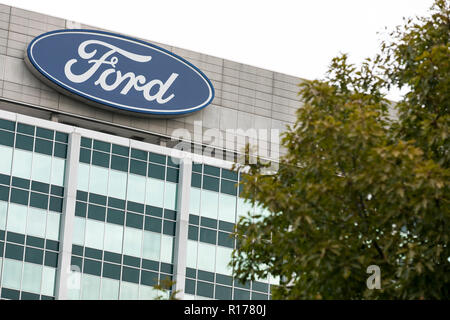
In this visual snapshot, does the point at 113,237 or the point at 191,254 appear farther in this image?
the point at 191,254

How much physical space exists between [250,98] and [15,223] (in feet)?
57.7

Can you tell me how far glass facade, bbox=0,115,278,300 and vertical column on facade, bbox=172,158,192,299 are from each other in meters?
0.14

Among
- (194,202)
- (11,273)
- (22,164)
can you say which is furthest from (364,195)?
(194,202)

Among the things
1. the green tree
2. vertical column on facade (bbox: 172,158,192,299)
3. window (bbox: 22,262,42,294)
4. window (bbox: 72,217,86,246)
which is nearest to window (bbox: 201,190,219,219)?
vertical column on facade (bbox: 172,158,192,299)

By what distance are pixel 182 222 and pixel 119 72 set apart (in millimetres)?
9206

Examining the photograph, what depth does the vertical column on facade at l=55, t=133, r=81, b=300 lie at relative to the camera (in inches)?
2112

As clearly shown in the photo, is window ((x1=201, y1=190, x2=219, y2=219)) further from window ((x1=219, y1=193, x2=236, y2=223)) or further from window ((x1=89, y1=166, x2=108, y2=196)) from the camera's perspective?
window ((x1=89, y1=166, x2=108, y2=196))

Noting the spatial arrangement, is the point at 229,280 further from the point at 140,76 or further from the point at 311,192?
the point at 311,192

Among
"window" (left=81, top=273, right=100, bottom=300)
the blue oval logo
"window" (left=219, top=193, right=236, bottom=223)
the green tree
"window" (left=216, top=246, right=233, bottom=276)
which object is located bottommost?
the green tree

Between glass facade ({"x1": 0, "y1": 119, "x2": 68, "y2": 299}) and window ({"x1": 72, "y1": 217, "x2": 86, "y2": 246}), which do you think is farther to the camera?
window ({"x1": 72, "y1": 217, "x2": 86, "y2": 246})

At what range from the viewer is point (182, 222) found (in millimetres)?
58188

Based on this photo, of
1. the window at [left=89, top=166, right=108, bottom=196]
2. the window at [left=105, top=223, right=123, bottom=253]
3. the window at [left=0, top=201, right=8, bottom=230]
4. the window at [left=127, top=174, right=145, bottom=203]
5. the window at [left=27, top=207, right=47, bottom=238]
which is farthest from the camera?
the window at [left=127, top=174, right=145, bottom=203]

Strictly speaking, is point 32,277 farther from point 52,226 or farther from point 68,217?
point 68,217
